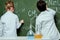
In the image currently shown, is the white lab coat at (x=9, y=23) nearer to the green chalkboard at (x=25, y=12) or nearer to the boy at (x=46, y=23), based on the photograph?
the green chalkboard at (x=25, y=12)

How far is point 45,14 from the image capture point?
4066 millimetres

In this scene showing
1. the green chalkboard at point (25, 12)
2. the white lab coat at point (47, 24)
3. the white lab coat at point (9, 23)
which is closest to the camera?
the white lab coat at point (47, 24)

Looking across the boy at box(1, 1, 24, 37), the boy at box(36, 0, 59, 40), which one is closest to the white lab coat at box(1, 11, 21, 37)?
the boy at box(1, 1, 24, 37)

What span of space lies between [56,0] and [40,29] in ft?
1.98

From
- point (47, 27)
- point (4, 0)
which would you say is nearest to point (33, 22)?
point (47, 27)

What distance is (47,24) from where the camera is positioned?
4.05m

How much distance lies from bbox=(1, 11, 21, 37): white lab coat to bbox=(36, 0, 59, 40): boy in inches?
16.3

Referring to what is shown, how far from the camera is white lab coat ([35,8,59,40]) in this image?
Result: 4.04 metres

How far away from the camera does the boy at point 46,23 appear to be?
4043 mm

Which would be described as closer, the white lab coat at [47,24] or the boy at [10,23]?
the white lab coat at [47,24]

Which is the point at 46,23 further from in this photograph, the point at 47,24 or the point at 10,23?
the point at 10,23

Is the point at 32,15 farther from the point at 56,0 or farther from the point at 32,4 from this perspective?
the point at 56,0

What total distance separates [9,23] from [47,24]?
0.67 metres

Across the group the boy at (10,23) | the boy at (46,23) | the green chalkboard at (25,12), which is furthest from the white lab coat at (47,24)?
the boy at (10,23)
